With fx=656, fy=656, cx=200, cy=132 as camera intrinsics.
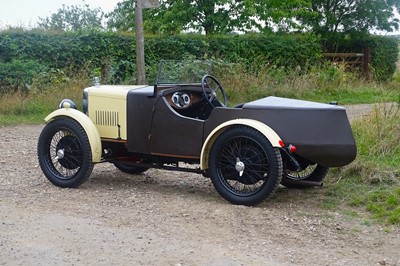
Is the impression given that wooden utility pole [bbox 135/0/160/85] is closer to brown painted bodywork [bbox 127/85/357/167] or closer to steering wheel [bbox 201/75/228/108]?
steering wheel [bbox 201/75/228/108]

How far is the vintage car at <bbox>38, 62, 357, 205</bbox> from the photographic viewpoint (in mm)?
6164

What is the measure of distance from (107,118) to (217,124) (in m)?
1.48

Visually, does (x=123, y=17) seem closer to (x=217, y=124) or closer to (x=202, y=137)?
(x=202, y=137)

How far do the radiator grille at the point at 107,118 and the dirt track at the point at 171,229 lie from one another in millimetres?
714

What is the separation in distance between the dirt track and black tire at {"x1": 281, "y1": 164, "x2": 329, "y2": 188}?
0.36 ft

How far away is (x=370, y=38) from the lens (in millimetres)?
26344

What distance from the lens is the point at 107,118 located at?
739 cm

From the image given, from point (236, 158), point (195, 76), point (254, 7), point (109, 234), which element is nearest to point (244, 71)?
point (254, 7)

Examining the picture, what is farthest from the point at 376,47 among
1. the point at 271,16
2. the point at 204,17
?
the point at 204,17

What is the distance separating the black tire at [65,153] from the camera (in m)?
7.12

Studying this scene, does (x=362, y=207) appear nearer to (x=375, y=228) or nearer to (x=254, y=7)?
(x=375, y=228)

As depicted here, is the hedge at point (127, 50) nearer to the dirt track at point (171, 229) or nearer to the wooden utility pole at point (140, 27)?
the wooden utility pole at point (140, 27)

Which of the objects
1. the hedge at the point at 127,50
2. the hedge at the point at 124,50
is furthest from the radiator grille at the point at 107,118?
the hedge at the point at 124,50

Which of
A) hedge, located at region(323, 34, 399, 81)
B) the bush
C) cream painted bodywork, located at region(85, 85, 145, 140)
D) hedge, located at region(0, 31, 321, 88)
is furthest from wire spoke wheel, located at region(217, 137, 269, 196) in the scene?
hedge, located at region(323, 34, 399, 81)
